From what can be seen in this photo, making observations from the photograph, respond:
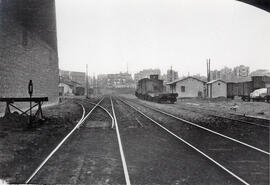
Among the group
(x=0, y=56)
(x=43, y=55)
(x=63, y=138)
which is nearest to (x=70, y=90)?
(x=43, y=55)

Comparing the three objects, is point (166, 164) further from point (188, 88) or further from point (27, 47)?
point (188, 88)

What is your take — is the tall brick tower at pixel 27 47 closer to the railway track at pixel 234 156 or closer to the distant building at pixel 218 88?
the railway track at pixel 234 156

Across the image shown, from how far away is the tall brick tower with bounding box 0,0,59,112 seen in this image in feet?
58.4

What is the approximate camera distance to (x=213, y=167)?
21.7ft

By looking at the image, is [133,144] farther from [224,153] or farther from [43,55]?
[43,55]

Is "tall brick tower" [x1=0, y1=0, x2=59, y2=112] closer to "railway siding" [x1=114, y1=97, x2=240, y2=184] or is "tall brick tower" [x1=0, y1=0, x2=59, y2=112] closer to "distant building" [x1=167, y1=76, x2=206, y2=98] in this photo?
"railway siding" [x1=114, y1=97, x2=240, y2=184]

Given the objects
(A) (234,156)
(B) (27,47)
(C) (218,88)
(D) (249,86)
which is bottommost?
(A) (234,156)

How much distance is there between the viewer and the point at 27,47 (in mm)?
22188

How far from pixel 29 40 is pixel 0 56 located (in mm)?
5800

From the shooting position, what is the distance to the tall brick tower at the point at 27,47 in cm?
1781

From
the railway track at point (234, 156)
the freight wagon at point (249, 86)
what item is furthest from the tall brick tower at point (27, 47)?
the freight wagon at point (249, 86)

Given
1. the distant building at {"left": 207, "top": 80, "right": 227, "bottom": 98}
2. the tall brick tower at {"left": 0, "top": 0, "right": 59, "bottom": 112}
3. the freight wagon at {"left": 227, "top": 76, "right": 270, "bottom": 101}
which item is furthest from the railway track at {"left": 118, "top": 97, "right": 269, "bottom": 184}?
the distant building at {"left": 207, "top": 80, "right": 227, "bottom": 98}

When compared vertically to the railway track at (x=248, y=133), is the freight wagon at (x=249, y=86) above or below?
above

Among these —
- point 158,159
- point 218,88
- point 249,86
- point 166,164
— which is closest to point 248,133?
point 158,159
